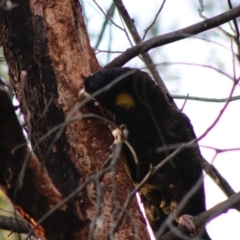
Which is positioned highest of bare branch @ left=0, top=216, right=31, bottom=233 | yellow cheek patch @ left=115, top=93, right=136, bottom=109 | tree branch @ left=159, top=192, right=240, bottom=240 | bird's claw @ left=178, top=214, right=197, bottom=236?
yellow cheek patch @ left=115, top=93, right=136, bottom=109

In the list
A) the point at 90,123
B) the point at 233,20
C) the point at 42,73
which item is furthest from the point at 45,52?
the point at 233,20

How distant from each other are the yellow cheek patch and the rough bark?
0.79ft

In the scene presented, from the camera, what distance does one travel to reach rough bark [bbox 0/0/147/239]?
10.7 feet

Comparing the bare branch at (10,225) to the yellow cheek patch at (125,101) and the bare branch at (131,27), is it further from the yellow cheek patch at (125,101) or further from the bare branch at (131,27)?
the bare branch at (131,27)

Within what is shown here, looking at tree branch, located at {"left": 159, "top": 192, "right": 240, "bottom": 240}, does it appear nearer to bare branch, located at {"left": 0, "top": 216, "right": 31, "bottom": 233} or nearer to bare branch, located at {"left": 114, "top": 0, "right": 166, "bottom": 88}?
bare branch, located at {"left": 0, "top": 216, "right": 31, "bottom": 233}

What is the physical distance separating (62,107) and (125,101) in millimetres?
537

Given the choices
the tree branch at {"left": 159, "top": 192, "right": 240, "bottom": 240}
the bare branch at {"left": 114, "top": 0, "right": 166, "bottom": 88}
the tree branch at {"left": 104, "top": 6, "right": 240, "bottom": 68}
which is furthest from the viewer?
the bare branch at {"left": 114, "top": 0, "right": 166, "bottom": 88}

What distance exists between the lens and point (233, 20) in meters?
3.39

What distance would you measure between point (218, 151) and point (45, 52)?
1.56 metres

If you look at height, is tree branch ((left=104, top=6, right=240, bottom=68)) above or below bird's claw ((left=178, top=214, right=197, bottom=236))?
above

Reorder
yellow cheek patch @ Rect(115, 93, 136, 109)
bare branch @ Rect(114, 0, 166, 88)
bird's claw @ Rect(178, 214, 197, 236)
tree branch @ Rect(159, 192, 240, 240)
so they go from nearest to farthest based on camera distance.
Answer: tree branch @ Rect(159, 192, 240, 240) → bird's claw @ Rect(178, 214, 197, 236) → yellow cheek patch @ Rect(115, 93, 136, 109) → bare branch @ Rect(114, 0, 166, 88)

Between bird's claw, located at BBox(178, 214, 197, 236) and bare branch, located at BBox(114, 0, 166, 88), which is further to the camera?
bare branch, located at BBox(114, 0, 166, 88)

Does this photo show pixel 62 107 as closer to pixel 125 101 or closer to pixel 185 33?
pixel 125 101

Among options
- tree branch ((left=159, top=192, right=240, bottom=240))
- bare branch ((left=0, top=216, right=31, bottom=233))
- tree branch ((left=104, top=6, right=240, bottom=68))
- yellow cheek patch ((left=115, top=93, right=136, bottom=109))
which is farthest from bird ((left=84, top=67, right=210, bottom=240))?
bare branch ((left=0, top=216, right=31, bottom=233))
